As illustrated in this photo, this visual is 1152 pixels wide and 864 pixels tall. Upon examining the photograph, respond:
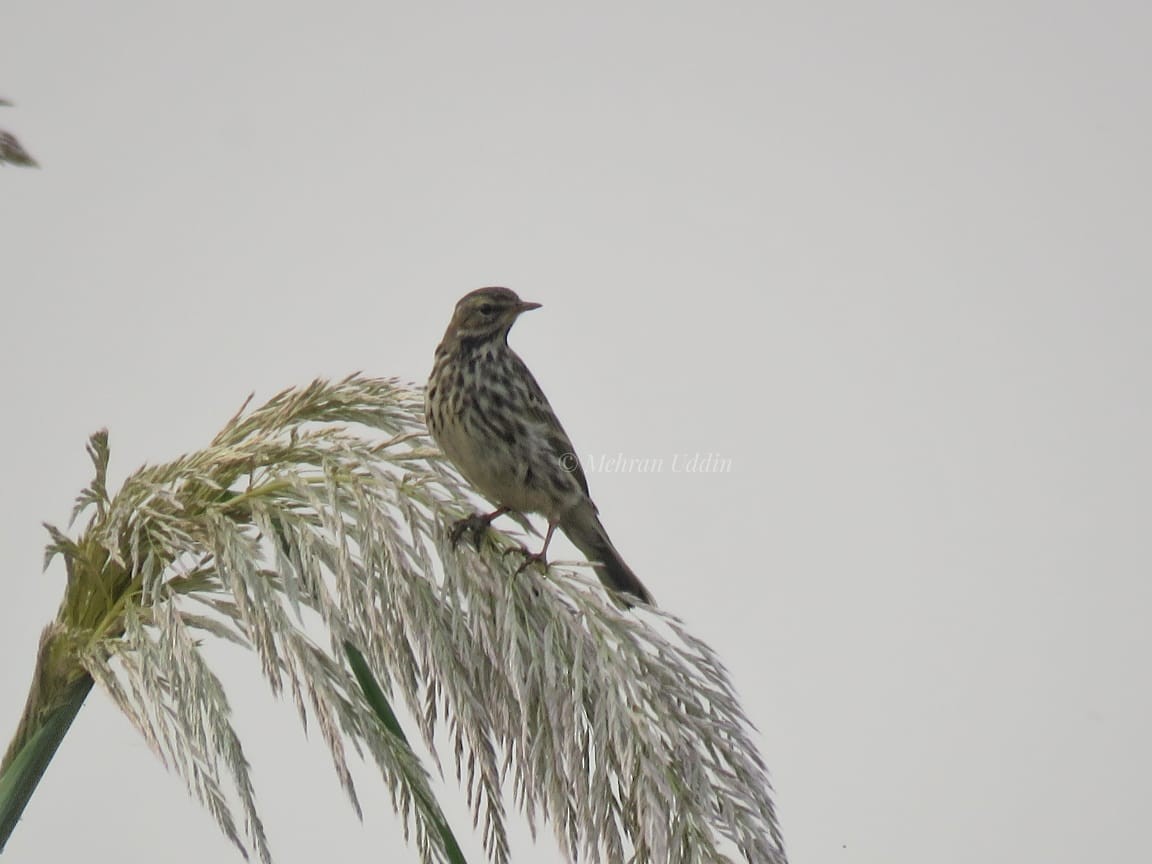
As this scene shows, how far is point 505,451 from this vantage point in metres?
4.57

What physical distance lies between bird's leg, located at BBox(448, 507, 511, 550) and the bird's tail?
120cm

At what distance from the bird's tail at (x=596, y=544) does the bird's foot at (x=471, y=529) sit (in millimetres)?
1196

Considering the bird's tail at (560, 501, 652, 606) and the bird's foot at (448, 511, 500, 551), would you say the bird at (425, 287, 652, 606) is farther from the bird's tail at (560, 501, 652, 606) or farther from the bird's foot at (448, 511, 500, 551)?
the bird's foot at (448, 511, 500, 551)

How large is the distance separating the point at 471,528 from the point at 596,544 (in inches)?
58.2

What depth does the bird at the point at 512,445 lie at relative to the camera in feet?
14.9

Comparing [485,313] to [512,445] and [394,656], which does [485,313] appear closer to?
[512,445]

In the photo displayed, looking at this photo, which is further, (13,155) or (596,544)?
(596,544)

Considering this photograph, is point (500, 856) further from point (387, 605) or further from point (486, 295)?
point (486, 295)

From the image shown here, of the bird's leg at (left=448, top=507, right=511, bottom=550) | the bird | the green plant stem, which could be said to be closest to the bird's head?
the bird

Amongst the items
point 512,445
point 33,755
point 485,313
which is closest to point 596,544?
point 512,445

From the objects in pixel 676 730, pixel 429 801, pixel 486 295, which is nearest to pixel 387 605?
pixel 429 801

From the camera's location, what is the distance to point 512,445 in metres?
4.61

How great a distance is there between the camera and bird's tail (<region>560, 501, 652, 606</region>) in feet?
15.2

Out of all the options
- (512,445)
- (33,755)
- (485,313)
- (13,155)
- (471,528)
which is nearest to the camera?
(13,155)
